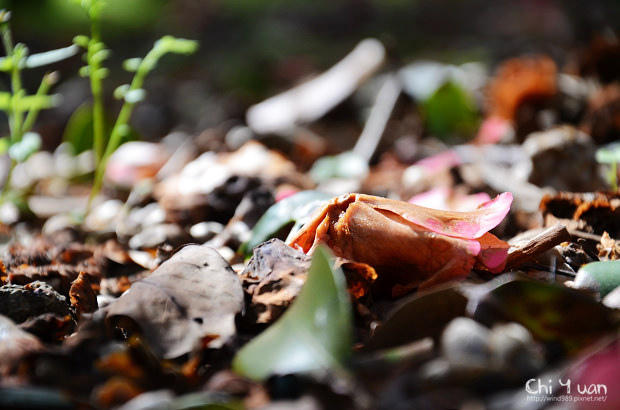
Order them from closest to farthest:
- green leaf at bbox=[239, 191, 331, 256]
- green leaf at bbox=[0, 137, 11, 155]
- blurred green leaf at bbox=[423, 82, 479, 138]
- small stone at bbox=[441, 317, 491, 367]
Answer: small stone at bbox=[441, 317, 491, 367]
green leaf at bbox=[239, 191, 331, 256]
green leaf at bbox=[0, 137, 11, 155]
blurred green leaf at bbox=[423, 82, 479, 138]

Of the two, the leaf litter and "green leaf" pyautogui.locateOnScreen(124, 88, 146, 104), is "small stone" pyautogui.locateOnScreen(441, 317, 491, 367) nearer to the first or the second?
the leaf litter

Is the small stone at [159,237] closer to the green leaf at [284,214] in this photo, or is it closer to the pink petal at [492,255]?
the green leaf at [284,214]

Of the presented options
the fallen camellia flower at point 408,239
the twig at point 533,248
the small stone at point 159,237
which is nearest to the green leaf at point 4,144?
the small stone at point 159,237

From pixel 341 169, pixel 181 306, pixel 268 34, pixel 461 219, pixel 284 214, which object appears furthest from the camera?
pixel 268 34

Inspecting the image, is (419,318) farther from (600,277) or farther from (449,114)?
(449,114)

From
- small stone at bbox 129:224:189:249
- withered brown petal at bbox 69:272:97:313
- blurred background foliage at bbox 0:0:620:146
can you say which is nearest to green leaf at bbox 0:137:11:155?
small stone at bbox 129:224:189:249

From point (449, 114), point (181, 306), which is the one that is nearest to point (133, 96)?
point (181, 306)
